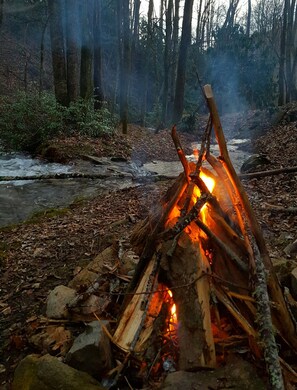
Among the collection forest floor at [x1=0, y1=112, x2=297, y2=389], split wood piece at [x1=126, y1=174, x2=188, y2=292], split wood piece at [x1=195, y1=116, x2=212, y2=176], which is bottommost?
forest floor at [x1=0, y1=112, x2=297, y2=389]

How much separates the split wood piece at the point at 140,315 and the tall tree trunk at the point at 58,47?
520 inches

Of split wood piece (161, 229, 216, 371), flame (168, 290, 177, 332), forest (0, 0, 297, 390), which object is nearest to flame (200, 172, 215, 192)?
forest (0, 0, 297, 390)

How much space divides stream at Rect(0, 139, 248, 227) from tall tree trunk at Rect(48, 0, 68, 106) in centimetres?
363

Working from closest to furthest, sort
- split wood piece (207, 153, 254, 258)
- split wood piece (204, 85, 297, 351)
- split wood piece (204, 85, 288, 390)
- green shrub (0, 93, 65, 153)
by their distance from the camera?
1. split wood piece (204, 85, 288, 390)
2. split wood piece (204, 85, 297, 351)
3. split wood piece (207, 153, 254, 258)
4. green shrub (0, 93, 65, 153)

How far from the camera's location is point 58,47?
14.6m

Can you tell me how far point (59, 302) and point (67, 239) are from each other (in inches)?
80.5

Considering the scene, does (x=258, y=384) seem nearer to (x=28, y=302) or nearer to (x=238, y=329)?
(x=238, y=329)

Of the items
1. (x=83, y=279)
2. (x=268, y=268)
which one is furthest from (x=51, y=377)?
(x=268, y=268)

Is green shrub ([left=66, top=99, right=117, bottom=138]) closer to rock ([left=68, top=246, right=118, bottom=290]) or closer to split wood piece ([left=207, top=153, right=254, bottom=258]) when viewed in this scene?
rock ([left=68, top=246, right=118, bottom=290])

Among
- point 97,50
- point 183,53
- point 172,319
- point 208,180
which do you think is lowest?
point 172,319

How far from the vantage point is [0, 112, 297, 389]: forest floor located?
367 centimetres

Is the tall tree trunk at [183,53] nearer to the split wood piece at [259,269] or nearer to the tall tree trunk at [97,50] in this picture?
the tall tree trunk at [97,50]

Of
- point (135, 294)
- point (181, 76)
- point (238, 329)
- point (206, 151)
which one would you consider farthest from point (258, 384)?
point (181, 76)

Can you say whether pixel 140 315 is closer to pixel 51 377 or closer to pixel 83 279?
pixel 51 377
